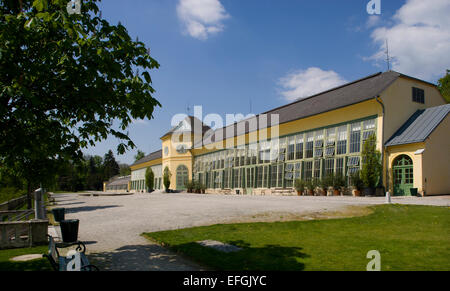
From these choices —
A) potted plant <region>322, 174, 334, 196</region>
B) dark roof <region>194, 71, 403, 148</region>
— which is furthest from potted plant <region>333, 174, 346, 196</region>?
dark roof <region>194, 71, 403, 148</region>

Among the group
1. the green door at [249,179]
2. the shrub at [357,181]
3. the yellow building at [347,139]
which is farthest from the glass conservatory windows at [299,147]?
the green door at [249,179]

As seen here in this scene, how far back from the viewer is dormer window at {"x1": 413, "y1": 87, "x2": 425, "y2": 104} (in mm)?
25797

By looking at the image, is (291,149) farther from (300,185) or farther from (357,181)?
(357,181)

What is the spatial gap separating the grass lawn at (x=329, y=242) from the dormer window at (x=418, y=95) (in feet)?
55.9

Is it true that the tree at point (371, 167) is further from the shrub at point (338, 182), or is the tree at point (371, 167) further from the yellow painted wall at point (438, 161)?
the yellow painted wall at point (438, 161)

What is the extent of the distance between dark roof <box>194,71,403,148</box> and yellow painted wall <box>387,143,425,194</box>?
13.3 feet

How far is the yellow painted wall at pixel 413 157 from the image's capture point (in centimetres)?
2100

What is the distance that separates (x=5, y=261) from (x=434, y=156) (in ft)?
77.5

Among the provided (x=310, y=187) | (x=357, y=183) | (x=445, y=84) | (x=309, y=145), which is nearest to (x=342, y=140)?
(x=309, y=145)

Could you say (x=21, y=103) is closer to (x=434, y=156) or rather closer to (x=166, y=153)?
(x=434, y=156)

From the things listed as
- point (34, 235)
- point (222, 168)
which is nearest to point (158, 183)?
point (222, 168)

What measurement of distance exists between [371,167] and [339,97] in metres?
8.25

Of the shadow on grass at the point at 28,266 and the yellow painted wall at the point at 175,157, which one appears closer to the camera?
the shadow on grass at the point at 28,266

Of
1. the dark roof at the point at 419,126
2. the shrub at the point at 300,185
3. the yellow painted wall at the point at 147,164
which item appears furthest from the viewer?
the yellow painted wall at the point at 147,164
